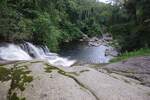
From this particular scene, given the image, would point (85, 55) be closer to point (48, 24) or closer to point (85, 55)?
point (85, 55)

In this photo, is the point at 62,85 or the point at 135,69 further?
the point at 135,69

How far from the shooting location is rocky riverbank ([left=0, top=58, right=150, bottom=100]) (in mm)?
4223

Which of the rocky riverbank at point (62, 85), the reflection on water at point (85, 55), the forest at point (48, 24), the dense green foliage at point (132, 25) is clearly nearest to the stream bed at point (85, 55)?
the reflection on water at point (85, 55)

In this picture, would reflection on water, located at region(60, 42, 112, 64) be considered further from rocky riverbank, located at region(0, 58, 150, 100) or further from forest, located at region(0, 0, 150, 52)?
rocky riverbank, located at region(0, 58, 150, 100)

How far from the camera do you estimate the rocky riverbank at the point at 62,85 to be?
4223 mm

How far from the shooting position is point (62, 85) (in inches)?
175

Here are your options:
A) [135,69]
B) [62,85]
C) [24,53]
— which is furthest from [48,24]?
[62,85]

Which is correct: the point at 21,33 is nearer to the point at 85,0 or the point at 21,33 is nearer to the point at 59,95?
the point at 59,95

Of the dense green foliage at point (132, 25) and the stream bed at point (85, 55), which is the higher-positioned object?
the dense green foliage at point (132, 25)

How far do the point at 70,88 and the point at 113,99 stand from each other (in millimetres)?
747

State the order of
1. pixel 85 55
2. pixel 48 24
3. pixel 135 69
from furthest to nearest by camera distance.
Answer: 1. pixel 48 24
2. pixel 85 55
3. pixel 135 69

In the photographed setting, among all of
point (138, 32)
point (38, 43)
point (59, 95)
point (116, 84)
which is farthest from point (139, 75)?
point (38, 43)

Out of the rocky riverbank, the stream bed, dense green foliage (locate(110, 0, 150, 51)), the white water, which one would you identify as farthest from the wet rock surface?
the stream bed

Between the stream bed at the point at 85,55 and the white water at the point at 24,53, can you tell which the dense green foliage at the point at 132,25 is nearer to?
the stream bed at the point at 85,55
